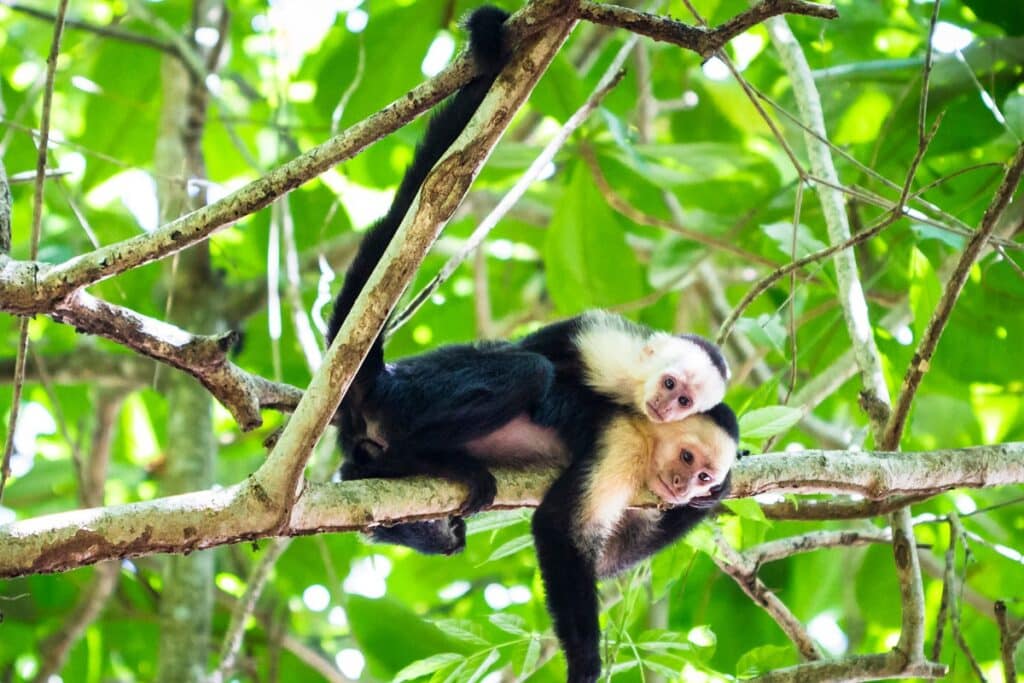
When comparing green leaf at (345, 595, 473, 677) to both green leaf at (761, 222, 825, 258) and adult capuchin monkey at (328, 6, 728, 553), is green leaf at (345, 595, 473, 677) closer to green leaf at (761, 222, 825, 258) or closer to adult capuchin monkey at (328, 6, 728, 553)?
adult capuchin monkey at (328, 6, 728, 553)

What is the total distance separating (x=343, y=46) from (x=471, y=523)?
9.69 ft

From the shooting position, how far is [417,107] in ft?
7.34

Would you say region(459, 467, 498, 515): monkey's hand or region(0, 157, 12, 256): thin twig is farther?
region(459, 467, 498, 515): monkey's hand

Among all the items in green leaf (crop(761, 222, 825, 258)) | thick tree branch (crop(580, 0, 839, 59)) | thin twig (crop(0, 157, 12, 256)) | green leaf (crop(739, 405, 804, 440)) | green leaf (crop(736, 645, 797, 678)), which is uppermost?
green leaf (crop(761, 222, 825, 258))

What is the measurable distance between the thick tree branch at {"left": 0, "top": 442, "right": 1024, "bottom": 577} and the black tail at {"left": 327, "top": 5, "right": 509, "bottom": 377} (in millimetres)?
501

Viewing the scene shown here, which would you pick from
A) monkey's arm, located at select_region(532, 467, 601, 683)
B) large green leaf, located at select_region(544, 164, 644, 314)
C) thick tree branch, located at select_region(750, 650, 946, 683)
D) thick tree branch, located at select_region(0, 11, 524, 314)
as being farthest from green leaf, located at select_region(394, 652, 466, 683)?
large green leaf, located at select_region(544, 164, 644, 314)

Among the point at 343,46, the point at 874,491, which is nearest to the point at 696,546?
the point at 874,491

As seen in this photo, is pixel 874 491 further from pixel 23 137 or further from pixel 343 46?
pixel 23 137

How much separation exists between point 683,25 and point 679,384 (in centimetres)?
147

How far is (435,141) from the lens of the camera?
8.64ft

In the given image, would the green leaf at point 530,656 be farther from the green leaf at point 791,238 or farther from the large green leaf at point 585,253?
the large green leaf at point 585,253

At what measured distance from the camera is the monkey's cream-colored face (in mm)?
3150

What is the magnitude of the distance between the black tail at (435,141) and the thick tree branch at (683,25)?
0.24 metres

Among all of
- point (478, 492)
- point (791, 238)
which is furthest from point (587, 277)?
point (478, 492)
